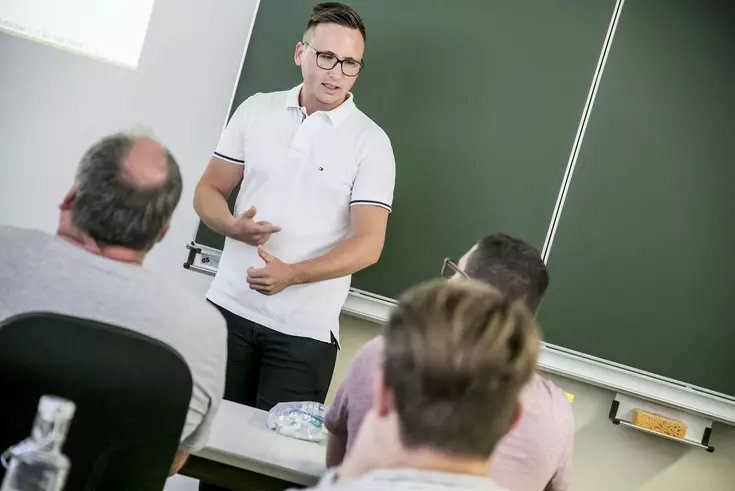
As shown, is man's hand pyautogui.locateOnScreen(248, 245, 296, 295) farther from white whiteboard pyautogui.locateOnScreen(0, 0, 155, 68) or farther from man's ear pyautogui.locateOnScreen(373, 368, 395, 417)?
man's ear pyautogui.locateOnScreen(373, 368, 395, 417)

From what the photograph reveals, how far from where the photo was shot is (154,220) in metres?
1.52

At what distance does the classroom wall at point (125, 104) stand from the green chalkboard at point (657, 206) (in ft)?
4.93

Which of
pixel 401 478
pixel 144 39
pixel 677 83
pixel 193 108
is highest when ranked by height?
pixel 677 83

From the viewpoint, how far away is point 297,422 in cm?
204

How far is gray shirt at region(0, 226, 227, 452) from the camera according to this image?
1.35m

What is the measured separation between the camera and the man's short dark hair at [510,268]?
1.82 meters

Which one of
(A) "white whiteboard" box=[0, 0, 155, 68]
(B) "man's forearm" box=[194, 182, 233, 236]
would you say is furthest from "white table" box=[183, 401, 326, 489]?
(A) "white whiteboard" box=[0, 0, 155, 68]

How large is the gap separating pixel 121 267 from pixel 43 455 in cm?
34

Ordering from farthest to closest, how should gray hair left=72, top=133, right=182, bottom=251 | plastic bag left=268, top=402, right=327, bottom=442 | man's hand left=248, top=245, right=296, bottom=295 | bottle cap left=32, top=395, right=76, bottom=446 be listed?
man's hand left=248, top=245, right=296, bottom=295, plastic bag left=268, top=402, right=327, bottom=442, gray hair left=72, top=133, right=182, bottom=251, bottle cap left=32, top=395, right=76, bottom=446

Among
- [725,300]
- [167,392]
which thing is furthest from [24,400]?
[725,300]

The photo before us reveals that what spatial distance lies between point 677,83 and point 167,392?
2547 mm

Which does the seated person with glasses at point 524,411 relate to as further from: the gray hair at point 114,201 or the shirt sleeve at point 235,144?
the shirt sleeve at point 235,144

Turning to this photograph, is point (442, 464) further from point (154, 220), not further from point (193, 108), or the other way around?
point (193, 108)

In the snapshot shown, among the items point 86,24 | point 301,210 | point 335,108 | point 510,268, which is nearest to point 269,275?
point 301,210
